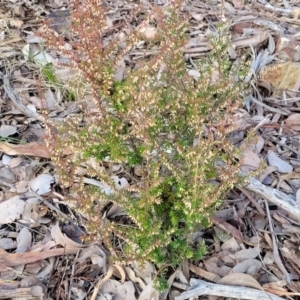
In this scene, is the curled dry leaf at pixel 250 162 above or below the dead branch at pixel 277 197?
below

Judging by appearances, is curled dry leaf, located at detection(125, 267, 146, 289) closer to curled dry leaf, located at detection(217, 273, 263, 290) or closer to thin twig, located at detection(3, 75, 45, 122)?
curled dry leaf, located at detection(217, 273, 263, 290)

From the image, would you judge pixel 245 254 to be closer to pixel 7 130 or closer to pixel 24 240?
pixel 24 240

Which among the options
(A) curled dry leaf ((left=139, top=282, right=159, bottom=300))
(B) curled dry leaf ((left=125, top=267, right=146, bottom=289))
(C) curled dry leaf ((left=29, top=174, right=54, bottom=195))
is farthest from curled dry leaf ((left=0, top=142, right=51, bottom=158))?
(A) curled dry leaf ((left=139, top=282, right=159, bottom=300))

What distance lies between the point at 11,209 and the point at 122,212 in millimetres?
469

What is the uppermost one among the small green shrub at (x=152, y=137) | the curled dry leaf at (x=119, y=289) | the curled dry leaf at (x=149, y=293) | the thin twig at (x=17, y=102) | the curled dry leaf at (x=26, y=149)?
the small green shrub at (x=152, y=137)

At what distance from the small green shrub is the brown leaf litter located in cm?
12

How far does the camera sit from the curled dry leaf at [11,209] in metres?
2.24

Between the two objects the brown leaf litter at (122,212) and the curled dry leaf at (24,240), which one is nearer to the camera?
the brown leaf litter at (122,212)

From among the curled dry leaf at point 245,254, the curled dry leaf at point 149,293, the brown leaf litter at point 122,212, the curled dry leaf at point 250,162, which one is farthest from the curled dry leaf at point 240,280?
the curled dry leaf at point 250,162

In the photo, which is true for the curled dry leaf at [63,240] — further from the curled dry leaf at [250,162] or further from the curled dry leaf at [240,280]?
the curled dry leaf at [250,162]

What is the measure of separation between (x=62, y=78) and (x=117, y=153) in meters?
1.15

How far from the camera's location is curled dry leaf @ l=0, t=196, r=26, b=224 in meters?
2.24

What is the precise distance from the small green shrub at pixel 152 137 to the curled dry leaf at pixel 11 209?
0.45 m

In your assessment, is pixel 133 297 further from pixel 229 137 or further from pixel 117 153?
pixel 229 137
